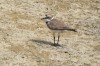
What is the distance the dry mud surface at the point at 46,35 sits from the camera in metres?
18.4

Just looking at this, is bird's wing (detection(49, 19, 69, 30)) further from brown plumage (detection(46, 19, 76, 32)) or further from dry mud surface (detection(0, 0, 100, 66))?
dry mud surface (detection(0, 0, 100, 66))

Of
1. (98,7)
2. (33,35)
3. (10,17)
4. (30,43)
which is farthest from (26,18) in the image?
(98,7)

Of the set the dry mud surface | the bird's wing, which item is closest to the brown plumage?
the bird's wing

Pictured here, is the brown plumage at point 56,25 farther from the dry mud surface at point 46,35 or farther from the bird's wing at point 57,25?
the dry mud surface at point 46,35

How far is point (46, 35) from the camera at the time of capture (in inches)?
862

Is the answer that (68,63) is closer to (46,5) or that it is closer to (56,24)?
(56,24)

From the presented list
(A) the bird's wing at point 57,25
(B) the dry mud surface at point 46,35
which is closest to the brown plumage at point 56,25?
(A) the bird's wing at point 57,25

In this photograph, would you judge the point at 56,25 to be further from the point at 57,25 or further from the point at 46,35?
the point at 46,35

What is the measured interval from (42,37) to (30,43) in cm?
152

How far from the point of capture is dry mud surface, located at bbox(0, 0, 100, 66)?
18359 millimetres

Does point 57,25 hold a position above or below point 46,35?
above

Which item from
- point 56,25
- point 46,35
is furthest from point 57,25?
point 46,35

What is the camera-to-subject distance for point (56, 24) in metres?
20.0

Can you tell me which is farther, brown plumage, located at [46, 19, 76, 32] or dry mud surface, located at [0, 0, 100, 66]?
brown plumage, located at [46, 19, 76, 32]
